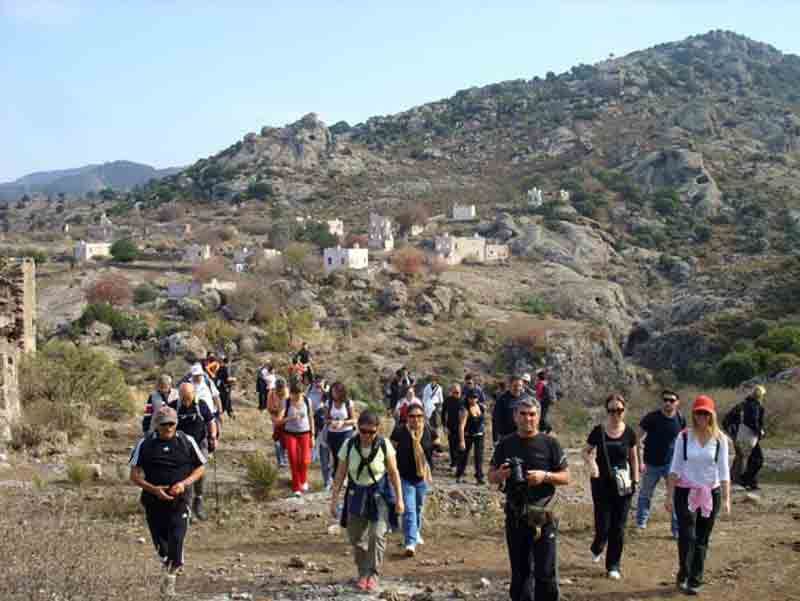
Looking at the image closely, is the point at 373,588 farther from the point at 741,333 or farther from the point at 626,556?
the point at 741,333

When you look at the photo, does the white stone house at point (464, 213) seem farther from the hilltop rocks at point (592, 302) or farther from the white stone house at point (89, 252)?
the white stone house at point (89, 252)

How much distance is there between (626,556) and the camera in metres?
7.55

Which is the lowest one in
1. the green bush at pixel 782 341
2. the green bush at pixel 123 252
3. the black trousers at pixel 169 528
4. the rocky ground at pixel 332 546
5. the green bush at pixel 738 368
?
the green bush at pixel 738 368

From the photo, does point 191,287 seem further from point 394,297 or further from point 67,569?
point 67,569

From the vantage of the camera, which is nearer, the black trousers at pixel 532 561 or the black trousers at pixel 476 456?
the black trousers at pixel 532 561

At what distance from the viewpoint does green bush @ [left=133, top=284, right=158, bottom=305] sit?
4812 cm

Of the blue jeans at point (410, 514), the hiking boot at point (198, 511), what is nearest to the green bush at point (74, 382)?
the hiking boot at point (198, 511)

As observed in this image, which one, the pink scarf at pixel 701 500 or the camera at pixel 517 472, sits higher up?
the camera at pixel 517 472

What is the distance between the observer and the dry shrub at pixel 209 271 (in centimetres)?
5253

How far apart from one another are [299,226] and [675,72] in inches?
3922

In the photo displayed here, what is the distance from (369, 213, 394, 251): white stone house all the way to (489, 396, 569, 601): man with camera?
64.9 meters

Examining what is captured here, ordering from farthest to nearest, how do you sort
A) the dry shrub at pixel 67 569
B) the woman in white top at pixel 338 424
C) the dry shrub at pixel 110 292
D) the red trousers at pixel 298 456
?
1. the dry shrub at pixel 110 292
2. the red trousers at pixel 298 456
3. the woman in white top at pixel 338 424
4. the dry shrub at pixel 67 569

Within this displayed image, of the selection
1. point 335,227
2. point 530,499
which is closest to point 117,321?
point 530,499

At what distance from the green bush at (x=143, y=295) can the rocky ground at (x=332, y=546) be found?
124ft
